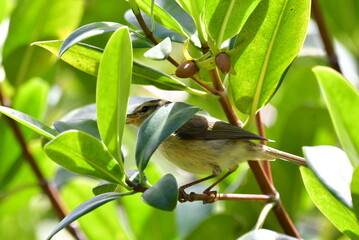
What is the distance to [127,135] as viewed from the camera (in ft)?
12.8

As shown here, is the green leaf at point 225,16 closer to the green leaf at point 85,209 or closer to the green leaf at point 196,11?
the green leaf at point 196,11

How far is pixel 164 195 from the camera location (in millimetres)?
1810

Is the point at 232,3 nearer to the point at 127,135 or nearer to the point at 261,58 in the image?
the point at 261,58

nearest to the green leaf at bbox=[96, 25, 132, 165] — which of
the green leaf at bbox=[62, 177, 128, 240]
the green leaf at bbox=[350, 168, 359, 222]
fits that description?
the green leaf at bbox=[350, 168, 359, 222]

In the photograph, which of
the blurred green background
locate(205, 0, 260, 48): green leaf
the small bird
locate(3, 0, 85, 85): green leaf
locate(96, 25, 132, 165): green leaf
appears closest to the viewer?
locate(96, 25, 132, 165): green leaf

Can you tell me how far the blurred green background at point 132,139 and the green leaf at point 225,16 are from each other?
114 centimetres

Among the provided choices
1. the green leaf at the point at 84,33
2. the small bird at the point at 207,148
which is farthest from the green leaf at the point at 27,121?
the small bird at the point at 207,148

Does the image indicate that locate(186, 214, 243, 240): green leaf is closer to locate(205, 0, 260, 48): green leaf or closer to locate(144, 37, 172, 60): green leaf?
locate(205, 0, 260, 48): green leaf

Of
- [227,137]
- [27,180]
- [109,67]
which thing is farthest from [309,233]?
[109,67]

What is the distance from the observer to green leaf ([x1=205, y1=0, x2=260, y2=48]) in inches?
84.4

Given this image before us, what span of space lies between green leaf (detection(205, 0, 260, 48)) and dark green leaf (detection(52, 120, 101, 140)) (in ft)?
1.87

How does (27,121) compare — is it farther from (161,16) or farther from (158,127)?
(161,16)

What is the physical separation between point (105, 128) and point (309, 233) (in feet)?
7.50

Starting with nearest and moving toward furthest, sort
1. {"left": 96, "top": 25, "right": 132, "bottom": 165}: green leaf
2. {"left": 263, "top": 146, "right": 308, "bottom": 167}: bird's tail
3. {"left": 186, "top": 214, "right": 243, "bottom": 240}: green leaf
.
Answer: {"left": 96, "top": 25, "right": 132, "bottom": 165}: green leaf, {"left": 263, "top": 146, "right": 308, "bottom": 167}: bird's tail, {"left": 186, "top": 214, "right": 243, "bottom": 240}: green leaf
